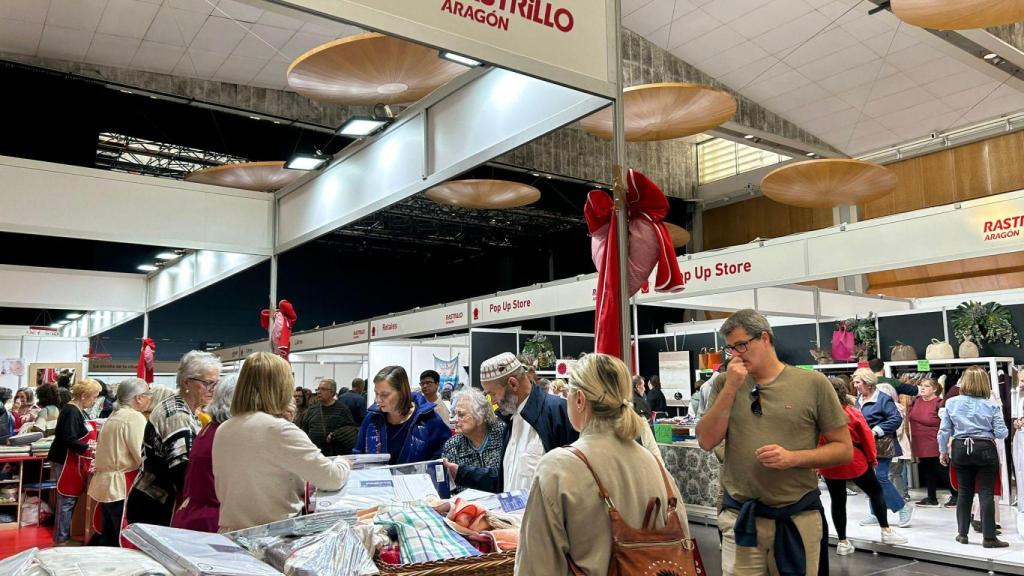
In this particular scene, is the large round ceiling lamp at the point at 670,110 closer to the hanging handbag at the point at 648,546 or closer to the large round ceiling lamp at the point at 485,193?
the large round ceiling lamp at the point at 485,193

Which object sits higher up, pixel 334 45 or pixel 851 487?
pixel 334 45

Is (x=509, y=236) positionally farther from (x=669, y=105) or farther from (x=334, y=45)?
(x=334, y=45)

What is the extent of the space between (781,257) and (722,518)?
4.81m

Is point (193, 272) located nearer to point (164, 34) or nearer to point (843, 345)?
point (164, 34)

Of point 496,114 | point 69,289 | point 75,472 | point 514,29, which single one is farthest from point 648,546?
point 69,289

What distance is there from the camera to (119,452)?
5.08m

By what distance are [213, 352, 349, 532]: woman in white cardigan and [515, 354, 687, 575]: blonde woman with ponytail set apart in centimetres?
79

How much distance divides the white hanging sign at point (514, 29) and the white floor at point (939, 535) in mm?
5077

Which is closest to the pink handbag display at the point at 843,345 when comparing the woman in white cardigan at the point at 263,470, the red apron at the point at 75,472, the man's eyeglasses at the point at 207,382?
the red apron at the point at 75,472

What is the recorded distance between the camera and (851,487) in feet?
31.4

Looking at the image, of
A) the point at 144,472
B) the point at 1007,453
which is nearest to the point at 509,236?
the point at 1007,453

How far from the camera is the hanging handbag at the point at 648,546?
1.69 m

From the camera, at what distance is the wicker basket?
5.66ft

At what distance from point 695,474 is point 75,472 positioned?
18.8 feet
